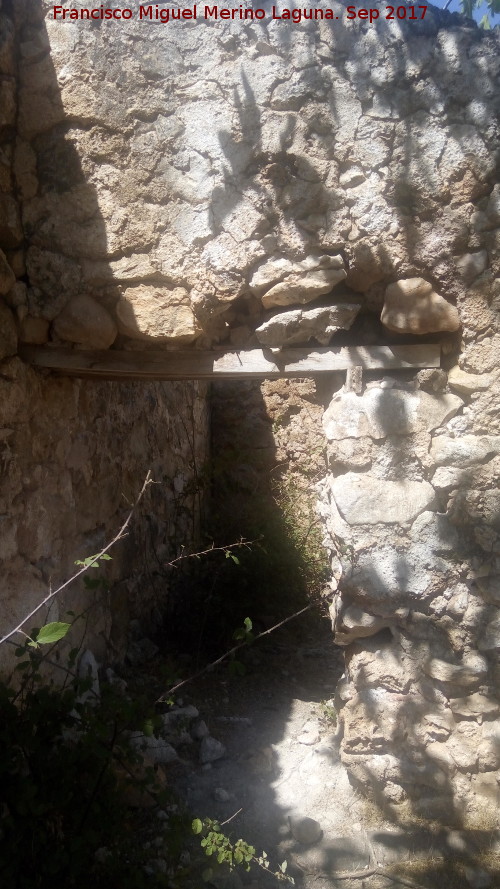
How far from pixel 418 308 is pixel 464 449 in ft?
1.59

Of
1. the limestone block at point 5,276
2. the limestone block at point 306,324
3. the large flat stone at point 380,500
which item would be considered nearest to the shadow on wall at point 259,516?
the large flat stone at point 380,500

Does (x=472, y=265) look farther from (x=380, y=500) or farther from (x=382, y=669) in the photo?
(x=382, y=669)

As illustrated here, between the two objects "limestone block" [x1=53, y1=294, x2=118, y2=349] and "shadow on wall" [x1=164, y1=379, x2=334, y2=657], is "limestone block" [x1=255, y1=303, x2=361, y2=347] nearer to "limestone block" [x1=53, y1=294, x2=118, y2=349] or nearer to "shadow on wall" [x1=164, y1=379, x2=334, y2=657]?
"limestone block" [x1=53, y1=294, x2=118, y2=349]

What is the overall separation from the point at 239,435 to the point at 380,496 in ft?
11.3

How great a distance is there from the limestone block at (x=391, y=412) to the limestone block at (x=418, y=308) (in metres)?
0.22

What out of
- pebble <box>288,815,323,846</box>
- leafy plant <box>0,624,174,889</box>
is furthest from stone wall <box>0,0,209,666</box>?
pebble <box>288,815,323,846</box>

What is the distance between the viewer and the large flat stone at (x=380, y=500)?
7.90 ft

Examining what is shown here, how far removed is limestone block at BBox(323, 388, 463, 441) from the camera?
7.91ft

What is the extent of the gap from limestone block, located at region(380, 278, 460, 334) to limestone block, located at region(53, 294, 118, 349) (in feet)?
3.16

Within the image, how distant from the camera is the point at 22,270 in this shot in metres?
2.49

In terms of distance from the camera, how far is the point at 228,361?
251 cm

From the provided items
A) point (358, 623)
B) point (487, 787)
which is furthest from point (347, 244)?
point (487, 787)

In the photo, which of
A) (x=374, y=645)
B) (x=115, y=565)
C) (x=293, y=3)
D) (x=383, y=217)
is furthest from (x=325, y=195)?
(x=115, y=565)

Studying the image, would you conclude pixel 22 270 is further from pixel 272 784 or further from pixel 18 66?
pixel 272 784
